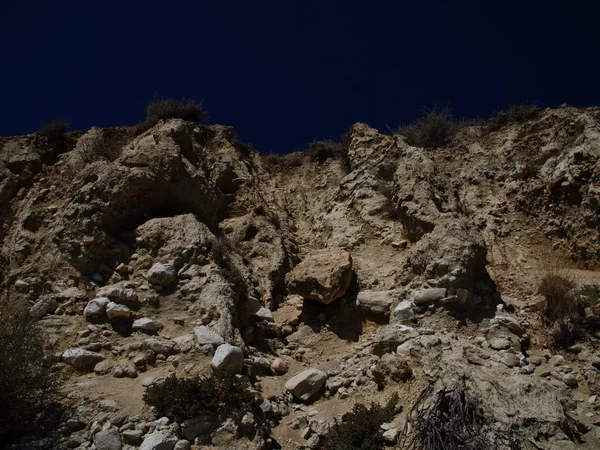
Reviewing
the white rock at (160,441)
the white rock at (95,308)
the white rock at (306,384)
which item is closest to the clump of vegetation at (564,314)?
the white rock at (306,384)

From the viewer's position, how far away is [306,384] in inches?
246

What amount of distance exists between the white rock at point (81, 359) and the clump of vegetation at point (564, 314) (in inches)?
255

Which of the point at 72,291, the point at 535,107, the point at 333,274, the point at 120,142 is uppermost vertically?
the point at 120,142

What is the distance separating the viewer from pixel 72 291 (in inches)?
275

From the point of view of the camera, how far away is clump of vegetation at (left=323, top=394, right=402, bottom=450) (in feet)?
16.3

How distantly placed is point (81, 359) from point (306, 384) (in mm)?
3009

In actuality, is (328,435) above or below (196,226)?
below

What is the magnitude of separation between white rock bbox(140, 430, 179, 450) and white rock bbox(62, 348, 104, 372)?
1.65 metres

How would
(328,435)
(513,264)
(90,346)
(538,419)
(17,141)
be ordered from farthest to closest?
(17,141) → (513,264) → (90,346) → (328,435) → (538,419)

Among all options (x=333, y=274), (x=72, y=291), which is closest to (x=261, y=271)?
(x=333, y=274)

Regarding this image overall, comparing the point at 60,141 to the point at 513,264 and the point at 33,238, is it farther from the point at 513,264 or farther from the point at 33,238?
the point at 513,264

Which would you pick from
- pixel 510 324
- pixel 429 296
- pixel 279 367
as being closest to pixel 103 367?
pixel 279 367

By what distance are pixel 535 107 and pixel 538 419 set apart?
9181 millimetres

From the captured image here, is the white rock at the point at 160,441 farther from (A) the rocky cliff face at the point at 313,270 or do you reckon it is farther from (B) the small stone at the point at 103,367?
(B) the small stone at the point at 103,367
